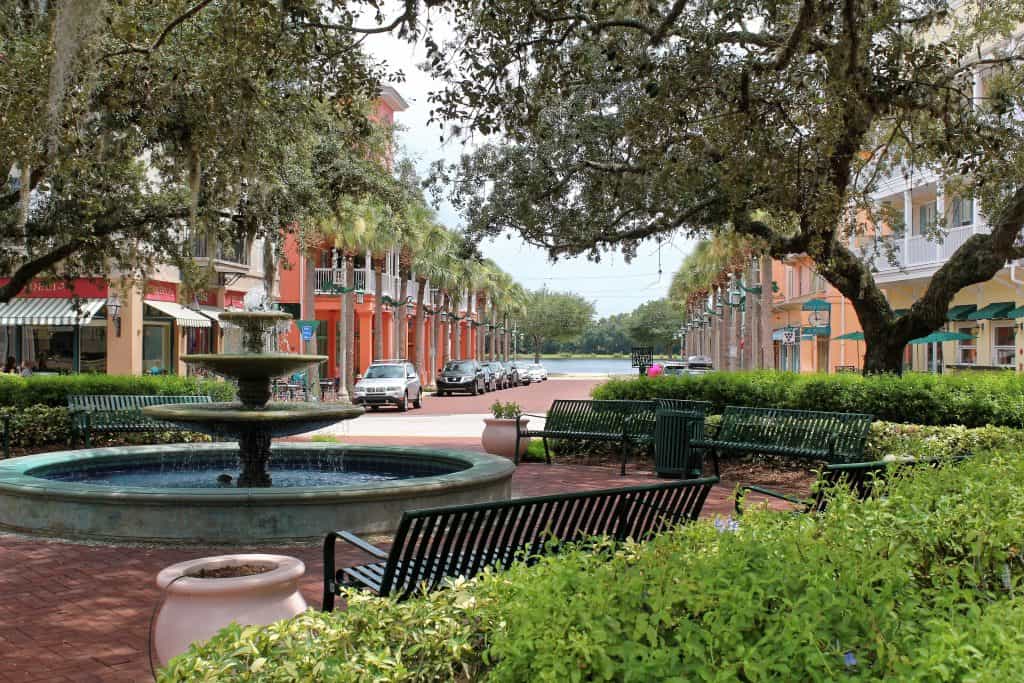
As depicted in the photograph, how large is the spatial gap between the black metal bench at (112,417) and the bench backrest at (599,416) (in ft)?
18.0

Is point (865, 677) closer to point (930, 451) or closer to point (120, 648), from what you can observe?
point (120, 648)

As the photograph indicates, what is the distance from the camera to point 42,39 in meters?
10.7

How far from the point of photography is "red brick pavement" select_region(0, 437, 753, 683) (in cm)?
498

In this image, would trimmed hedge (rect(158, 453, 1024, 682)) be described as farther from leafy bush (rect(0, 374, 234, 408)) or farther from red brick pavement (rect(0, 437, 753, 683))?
leafy bush (rect(0, 374, 234, 408))

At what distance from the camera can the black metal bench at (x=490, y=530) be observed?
4.68 meters

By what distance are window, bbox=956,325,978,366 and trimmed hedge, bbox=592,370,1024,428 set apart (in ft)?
59.6

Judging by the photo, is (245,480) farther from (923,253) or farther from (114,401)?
(923,253)

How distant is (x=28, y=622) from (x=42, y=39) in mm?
7504

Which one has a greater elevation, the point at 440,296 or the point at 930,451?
the point at 440,296

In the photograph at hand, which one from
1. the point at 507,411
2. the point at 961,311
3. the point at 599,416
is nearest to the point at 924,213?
the point at 961,311

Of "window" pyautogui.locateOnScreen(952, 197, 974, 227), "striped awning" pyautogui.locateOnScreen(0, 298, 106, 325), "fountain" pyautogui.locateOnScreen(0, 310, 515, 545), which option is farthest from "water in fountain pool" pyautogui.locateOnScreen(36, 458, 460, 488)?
"striped awning" pyautogui.locateOnScreen(0, 298, 106, 325)

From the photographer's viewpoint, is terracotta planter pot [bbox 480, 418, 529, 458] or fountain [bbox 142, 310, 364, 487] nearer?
fountain [bbox 142, 310, 364, 487]

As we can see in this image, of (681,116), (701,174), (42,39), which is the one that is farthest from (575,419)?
(42,39)

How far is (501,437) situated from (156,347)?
83.3 feet
